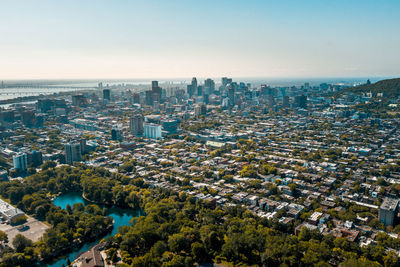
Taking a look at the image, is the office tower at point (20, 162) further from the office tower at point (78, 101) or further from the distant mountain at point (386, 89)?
the distant mountain at point (386, 89)

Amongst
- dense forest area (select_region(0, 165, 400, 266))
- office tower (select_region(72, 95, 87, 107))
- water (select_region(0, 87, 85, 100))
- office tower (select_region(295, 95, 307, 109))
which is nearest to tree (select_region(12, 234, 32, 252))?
dense forest area (select_region(0, 165, 400, 266))

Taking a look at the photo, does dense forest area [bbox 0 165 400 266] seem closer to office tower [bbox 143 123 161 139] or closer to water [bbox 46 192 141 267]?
water [bbox 46 192 141 267]

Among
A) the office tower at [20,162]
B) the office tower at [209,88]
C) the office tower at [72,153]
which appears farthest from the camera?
the office tower at [209,88]

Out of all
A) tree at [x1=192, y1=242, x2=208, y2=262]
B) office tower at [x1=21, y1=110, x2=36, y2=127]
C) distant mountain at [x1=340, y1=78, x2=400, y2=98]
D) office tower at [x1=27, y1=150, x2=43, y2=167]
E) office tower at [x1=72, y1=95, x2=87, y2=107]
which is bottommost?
tree at [x1=192, y1=242, x2=208, y2=262]

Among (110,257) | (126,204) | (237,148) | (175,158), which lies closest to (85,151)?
(175,158)

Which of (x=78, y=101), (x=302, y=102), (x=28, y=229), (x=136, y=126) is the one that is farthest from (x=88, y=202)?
(x=78, y=101)

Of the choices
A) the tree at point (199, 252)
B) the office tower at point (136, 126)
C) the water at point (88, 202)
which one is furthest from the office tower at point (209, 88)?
the tree at point (199, 252)
